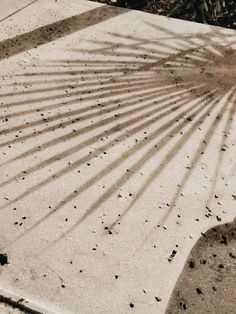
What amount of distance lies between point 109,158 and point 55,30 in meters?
2.41

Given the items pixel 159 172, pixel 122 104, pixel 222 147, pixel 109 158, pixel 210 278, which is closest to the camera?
pixel 210 278

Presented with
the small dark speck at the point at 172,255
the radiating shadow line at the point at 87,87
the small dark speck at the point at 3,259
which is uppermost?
the radiating shadow line at the point at 87,87

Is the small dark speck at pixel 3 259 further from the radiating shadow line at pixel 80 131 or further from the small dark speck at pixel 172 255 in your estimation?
the small dark speck at pixel 172 255

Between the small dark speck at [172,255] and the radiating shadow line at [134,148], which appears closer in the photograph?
the small dark speck at [172,255]

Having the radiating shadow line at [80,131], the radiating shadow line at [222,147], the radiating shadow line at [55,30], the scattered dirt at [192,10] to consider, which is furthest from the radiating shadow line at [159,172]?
the scattered dirt at [192,10]

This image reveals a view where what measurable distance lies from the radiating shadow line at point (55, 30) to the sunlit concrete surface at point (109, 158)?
0.09ft

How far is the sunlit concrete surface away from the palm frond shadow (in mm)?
12

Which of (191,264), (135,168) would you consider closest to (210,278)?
(191,264)

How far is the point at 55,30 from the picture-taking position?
15.4 feet

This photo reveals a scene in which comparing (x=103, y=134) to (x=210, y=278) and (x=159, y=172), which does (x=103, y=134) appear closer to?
(x=159, y=172)

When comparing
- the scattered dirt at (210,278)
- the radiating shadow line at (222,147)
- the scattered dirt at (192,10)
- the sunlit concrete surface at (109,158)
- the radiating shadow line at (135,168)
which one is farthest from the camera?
the scattered dirt at (192,10)

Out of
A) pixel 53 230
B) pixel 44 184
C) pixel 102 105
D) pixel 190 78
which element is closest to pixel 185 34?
pixel 190 78

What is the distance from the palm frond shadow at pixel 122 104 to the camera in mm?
2902

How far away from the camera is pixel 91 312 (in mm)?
2061
